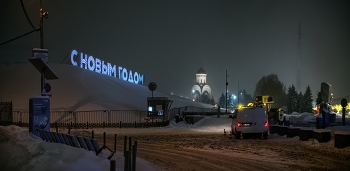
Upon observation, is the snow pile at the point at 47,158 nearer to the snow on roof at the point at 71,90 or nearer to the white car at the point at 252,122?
the white car at the point at 252,122

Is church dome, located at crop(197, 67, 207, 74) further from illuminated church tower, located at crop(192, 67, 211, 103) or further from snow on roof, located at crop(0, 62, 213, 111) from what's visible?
snow on roof, located at crop(0, 62, 213, 111)

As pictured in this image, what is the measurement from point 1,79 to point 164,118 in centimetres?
3217

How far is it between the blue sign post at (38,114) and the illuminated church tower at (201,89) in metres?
145

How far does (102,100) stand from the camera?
4709 centimetres

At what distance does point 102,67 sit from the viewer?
69.9 metres

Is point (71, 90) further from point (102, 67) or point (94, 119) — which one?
point (102, 67)

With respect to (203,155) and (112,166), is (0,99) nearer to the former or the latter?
(203,155)

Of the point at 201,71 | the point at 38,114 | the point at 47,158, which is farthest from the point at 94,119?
the point at 201,71

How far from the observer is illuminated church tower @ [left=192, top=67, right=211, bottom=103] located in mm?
165125

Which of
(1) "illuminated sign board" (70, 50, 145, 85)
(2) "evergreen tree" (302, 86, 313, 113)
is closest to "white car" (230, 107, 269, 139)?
(1) "illuminated sign board" (70, 50, 145, 85)

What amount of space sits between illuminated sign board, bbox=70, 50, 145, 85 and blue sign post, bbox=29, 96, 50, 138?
140ft

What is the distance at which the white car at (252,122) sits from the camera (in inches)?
853

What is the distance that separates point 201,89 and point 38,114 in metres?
152

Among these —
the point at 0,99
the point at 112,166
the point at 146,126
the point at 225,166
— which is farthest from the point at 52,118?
the point at 112,166
